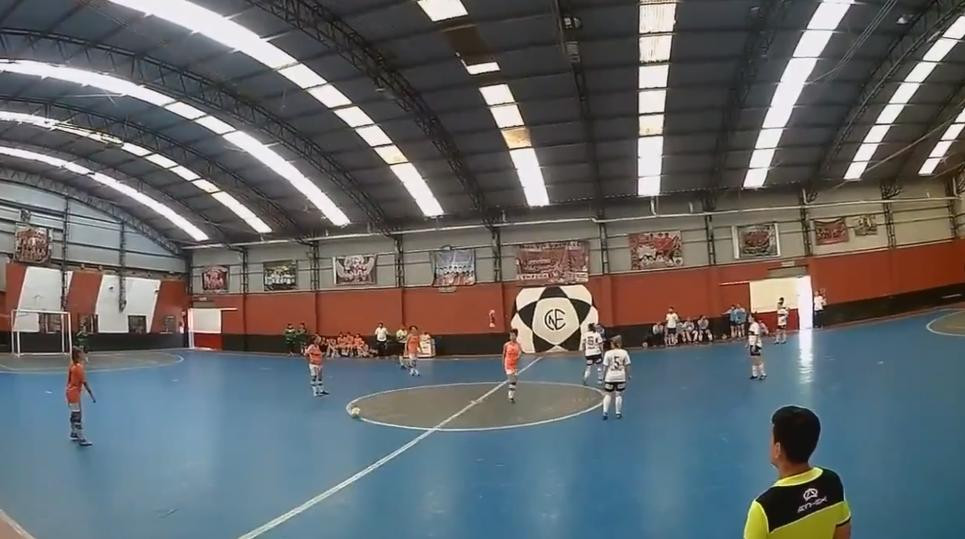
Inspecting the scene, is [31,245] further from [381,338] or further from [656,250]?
[656,250]

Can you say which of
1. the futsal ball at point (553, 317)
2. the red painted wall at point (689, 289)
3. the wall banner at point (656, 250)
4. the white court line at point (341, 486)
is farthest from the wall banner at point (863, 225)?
the white court line at point (341, 486)

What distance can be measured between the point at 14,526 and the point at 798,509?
976 centimetres

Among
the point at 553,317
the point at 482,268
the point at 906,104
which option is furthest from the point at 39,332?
the point at 906,104

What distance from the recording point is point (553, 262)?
36.8 meters

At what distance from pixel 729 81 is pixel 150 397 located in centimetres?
2717

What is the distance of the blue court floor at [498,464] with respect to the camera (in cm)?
715

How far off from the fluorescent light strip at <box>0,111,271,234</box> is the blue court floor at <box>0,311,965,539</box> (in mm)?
16518

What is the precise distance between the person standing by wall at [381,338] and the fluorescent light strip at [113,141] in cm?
1285

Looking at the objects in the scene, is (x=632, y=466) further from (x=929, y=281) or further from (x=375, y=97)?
(x=929, y=281)

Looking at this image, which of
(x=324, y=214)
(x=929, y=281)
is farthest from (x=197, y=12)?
(x=929, y=281)

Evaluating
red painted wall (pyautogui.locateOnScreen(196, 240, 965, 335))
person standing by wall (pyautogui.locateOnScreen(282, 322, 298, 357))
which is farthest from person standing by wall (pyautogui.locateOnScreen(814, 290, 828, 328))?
person standing by wall (pyautogui.locateOnScreen(282, 322, 298, 357))

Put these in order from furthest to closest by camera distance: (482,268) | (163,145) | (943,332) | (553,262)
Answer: (482,268), (553,262), (163,145), (943,332)

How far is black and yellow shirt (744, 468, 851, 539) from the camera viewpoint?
260cm

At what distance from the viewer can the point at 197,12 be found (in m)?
20.1
